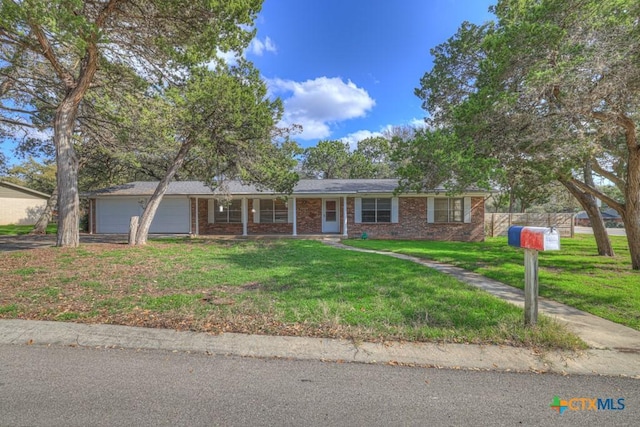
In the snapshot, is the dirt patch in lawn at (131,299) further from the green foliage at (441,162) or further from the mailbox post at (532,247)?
the green foliage at (441,162)

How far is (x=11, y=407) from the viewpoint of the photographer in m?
2.51

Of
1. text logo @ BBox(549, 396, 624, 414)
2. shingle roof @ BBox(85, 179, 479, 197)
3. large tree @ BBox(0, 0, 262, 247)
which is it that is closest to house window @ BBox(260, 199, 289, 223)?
shingle roof @ BBox(85, 179, 479, 197)

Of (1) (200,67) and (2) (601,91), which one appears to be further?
(1) (200,67)

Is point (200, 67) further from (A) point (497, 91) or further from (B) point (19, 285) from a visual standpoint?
(A) point (497, 91)

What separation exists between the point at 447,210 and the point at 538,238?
14090mm

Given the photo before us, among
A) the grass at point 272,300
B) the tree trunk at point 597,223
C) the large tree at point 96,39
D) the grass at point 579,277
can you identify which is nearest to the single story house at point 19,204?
the large tree at point 96,39

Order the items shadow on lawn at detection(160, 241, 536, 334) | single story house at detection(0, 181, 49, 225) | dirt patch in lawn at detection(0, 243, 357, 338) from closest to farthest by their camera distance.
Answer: dirt patch in lawn at detection(0, 243, 357, 338), shadow on lawn at detection(160, 241, 536, 334), single story house at detection(0, 181, 49, 225)

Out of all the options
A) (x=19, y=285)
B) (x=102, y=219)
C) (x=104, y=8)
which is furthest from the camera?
(x=102, y=219)

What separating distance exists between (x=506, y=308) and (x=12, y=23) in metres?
11.4

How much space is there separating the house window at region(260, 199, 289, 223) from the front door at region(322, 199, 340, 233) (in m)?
2.22

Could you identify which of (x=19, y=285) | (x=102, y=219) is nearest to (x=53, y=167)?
(x=102, y=219)

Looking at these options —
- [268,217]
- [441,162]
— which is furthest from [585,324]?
[268,217]

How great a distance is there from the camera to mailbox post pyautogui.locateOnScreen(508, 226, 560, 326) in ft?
12.0

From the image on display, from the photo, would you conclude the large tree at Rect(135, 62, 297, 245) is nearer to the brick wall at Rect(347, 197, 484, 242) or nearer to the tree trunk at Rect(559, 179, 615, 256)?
the brick wall at Rect(347, 197, 484, 242)
